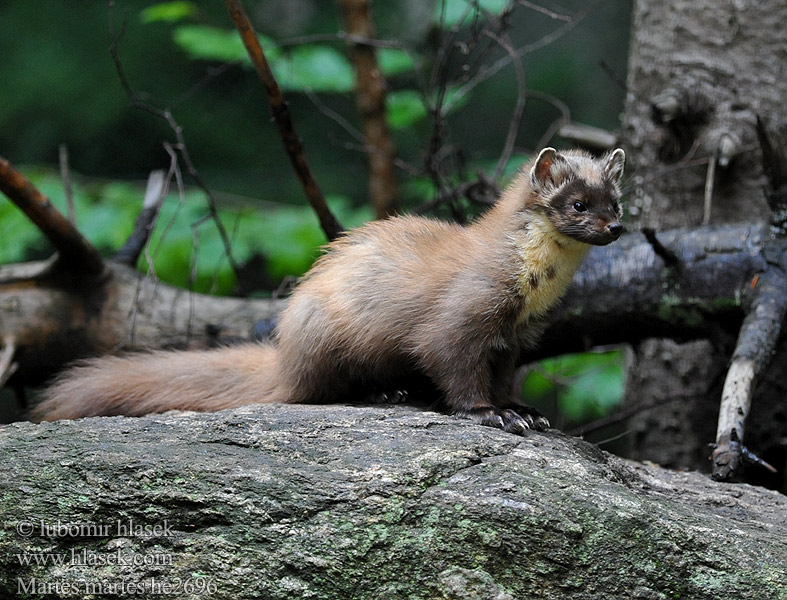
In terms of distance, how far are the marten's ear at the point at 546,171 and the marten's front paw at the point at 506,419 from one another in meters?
1.07

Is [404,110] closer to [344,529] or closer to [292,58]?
[292,58]

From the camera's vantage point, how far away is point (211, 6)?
10.2 metres

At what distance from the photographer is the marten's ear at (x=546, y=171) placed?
3.91 m

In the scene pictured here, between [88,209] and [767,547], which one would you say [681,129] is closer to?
[767,547]

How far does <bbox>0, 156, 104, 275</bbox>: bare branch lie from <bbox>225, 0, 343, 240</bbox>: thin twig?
1.43 metres

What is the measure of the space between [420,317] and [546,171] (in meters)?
0.92

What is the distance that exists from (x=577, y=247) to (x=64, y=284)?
340 centimetres

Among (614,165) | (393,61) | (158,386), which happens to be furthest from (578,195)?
(393,61)

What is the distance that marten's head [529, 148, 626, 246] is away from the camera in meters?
3.77

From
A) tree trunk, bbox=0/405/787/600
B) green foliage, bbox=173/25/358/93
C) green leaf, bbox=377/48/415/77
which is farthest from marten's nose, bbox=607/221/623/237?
green leaf, bbox=377/48/415/77

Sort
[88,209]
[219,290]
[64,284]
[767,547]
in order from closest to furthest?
1. [767,547]
2. [64,284]
3. [88,209]
4. [219,290]

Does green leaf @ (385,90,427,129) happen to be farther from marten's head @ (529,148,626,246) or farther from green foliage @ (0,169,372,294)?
marten's head @ (529,148,626,246)

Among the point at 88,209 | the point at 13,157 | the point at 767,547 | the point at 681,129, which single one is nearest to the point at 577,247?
the point at 767,547

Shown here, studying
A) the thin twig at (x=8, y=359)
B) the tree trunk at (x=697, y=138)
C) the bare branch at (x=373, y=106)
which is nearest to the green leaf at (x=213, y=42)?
the bare branch at (x=373, y=106)
